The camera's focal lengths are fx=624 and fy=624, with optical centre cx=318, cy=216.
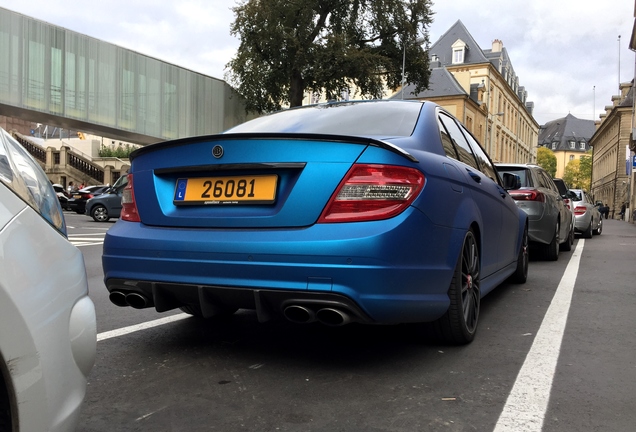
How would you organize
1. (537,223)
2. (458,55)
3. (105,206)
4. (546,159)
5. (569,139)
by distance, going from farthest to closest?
1. (569,139)
2. (546,159)
3. (458,55)
4. (105,206)
5. (537,223)

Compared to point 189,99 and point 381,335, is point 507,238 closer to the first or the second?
point 381,335

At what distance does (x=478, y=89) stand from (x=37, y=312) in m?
69.0

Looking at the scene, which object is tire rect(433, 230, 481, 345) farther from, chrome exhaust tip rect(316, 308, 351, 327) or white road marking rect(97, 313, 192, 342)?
white road marking rect(97, 313, 192, 342)

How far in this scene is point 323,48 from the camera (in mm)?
29719


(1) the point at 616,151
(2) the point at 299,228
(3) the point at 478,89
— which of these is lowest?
(2) the point at 299,228

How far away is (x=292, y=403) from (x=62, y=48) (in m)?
26.1

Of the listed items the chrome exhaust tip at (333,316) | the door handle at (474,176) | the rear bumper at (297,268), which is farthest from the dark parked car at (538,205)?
the chrome exhaust tip at (333,316)

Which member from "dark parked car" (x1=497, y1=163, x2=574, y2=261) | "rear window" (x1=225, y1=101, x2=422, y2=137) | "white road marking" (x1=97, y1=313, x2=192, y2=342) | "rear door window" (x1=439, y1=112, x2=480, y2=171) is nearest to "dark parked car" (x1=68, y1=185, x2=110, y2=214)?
"dark parked car" (x1=497, y1=163, x2=574, y2=261)

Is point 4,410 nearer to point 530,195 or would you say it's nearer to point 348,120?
point 348,120

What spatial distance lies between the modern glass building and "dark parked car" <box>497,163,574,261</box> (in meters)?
20.9

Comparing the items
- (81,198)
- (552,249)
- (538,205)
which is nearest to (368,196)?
(538,205)

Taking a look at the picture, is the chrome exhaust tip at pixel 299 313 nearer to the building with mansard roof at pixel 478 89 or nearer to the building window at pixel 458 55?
the building with mansard roof at pixel 478 89

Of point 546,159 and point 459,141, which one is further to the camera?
point 546,159

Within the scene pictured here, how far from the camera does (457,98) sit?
60625 mm
